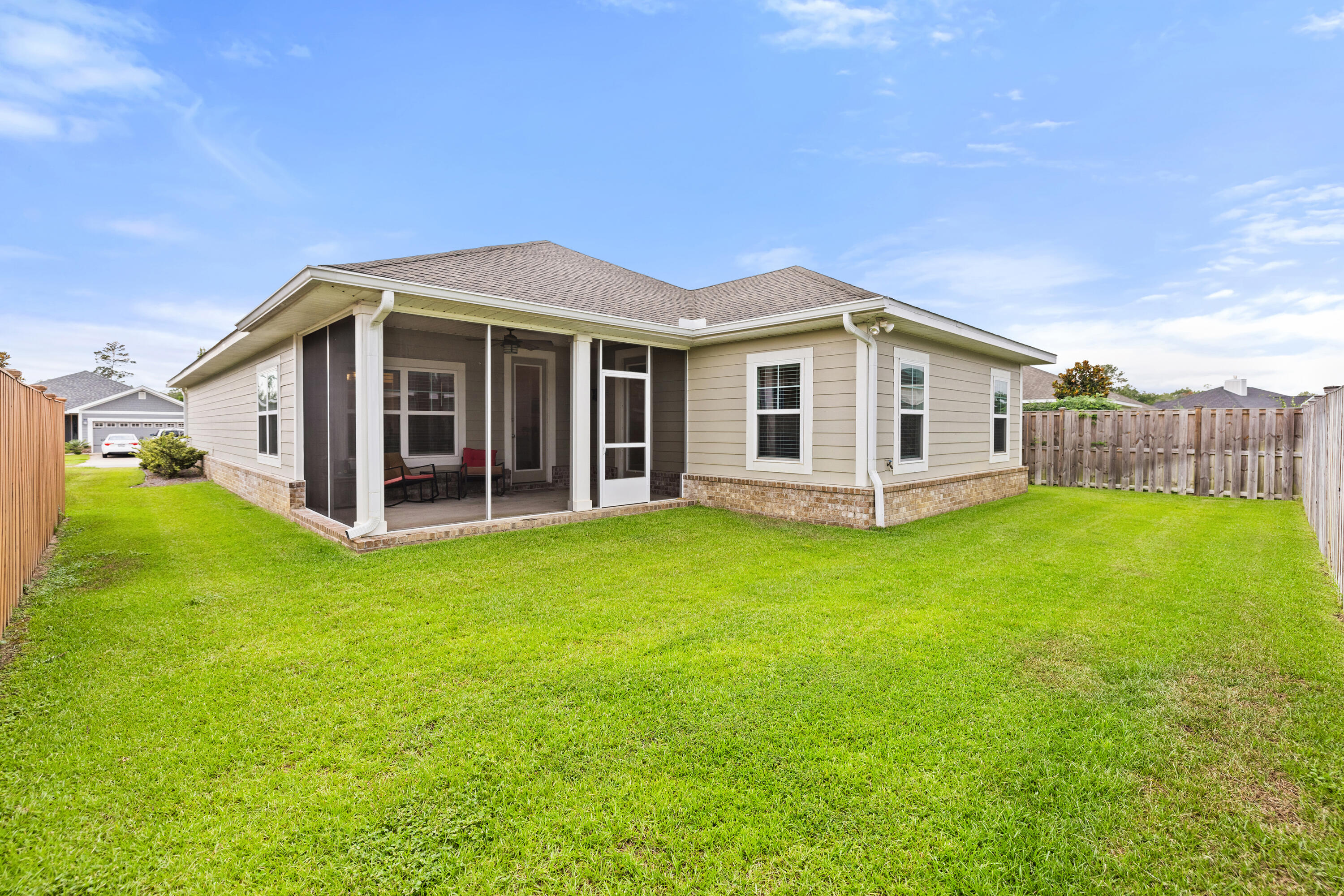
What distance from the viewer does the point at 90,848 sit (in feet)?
5.60

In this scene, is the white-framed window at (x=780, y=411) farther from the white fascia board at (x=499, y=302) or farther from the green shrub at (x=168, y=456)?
the green shrub at (x=168, y=456)

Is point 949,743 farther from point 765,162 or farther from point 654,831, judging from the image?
point 765,162

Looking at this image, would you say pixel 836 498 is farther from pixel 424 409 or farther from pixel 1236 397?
pixel 1236 397

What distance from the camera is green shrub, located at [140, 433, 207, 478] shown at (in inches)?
519

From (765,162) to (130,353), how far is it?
2554 inches

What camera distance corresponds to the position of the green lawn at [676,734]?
1657 millimetres

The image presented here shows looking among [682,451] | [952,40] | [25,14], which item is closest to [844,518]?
[682,451]

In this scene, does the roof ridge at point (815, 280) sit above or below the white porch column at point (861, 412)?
above

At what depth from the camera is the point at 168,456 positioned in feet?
43.3

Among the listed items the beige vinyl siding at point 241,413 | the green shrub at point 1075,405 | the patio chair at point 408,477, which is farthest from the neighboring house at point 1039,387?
the beige vinyl siding at point 241,413

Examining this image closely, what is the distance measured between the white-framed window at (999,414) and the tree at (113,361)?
68544 millimetres

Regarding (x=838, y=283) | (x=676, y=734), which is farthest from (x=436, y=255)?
(x=676, y=734)

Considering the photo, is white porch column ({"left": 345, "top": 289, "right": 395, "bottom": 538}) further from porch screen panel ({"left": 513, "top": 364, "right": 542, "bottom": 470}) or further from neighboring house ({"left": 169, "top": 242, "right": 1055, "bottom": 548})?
porch screen panel ({"left": 513, "top": 364, "right": 542, "bottom": 470})

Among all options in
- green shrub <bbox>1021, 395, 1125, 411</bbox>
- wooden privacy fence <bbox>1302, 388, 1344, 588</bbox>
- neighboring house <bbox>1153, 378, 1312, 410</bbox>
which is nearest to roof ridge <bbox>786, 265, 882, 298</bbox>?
wooden privacy fence <bbox>1302, 388, 1344, 588</bbox>
